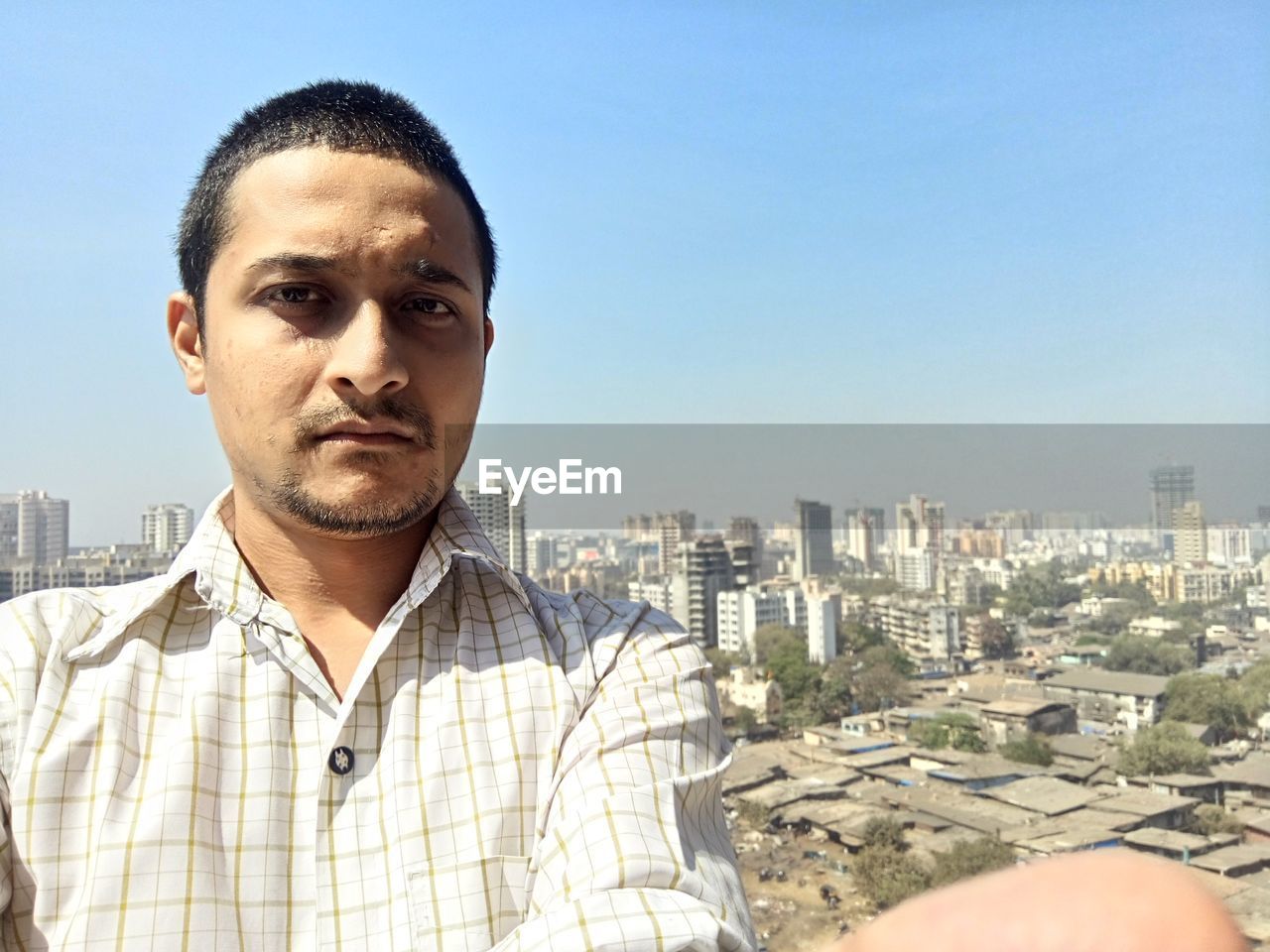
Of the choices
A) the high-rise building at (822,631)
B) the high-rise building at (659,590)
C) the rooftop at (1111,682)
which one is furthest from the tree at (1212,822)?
the high-rise building at (659,590)

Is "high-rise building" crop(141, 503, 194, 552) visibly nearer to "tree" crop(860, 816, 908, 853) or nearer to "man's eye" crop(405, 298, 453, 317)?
"tree" crop(860, 816, 908, 853)

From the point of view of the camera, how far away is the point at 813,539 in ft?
65.7

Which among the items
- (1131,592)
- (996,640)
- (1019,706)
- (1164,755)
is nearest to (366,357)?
(1164,755)

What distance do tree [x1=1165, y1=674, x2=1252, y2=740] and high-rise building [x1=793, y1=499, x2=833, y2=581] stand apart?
7.38m

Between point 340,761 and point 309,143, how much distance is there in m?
0.46

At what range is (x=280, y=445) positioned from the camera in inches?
26.0

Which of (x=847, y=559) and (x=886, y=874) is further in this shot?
(x=847, y=559)

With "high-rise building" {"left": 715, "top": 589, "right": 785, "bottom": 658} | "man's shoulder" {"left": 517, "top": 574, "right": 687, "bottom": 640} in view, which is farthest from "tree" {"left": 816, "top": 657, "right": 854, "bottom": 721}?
"man's shoulder" {"left": 517, "top": 574, "right": 687, "bottom": 640}

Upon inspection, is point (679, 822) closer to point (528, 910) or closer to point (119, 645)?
point (528, 910)

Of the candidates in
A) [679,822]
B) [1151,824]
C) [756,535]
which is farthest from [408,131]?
[756,535]

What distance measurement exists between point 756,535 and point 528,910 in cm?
1932

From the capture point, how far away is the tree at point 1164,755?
1291cm

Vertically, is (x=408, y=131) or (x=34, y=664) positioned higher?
(x=408, y=131)

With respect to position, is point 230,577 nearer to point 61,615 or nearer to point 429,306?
point 61,615
